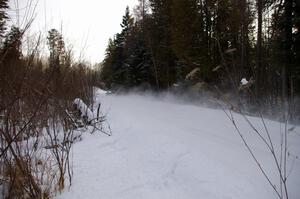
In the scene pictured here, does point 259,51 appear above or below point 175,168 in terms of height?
above

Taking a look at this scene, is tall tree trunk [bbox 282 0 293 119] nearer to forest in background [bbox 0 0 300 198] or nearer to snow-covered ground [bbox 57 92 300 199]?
forest in background [bbox 0 0 300 198]

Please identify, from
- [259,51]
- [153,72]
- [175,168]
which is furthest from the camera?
[153,72]

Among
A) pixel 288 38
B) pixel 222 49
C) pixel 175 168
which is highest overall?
pixel 222 49

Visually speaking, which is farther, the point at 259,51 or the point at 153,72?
the point at 153,72

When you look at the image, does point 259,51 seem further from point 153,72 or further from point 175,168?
point 153,72

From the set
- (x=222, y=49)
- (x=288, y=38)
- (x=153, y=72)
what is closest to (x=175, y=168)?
(x=288, y=38)

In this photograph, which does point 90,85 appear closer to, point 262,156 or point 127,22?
point 262,156

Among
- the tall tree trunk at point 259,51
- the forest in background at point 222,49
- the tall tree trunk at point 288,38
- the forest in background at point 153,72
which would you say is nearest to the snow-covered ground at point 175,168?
the forest in background at point 153,72

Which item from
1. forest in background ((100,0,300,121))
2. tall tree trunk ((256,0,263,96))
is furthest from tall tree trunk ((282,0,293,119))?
tall tree trunk ((256,0,263,96))

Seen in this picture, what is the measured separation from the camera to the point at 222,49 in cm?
1418

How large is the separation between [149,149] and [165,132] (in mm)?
1116

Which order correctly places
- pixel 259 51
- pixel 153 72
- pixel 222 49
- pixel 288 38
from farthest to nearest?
pixel 153 72, pixel 222 49, pixel 259 51, pixel 288 38

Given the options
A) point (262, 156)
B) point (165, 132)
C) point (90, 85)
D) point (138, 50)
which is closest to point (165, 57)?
point (138, 50)

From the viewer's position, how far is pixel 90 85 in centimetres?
849
